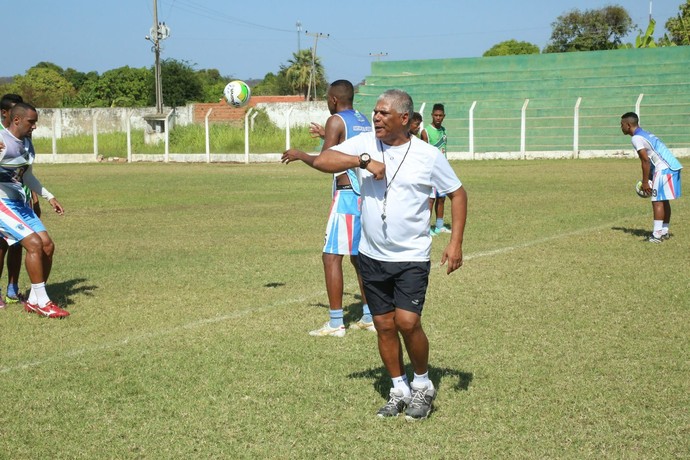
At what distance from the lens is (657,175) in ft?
43.4

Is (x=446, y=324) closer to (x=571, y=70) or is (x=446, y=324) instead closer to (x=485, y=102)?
(x=485, y=102)

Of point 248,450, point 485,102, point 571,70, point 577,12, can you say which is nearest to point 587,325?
point 248,450

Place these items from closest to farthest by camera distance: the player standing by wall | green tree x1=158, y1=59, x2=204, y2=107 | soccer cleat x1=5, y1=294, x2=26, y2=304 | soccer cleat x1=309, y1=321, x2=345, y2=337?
soccer cleat x1=309, y1=321, x2=345, y2=337, soccer cleat x1=5, y1=294, x2=26, y2=304, the player standing by wall, green tree x1=158, y1=59, x2=204, y2=107

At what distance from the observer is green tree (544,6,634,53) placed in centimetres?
8900

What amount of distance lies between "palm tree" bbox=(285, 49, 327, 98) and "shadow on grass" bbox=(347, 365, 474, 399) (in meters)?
112

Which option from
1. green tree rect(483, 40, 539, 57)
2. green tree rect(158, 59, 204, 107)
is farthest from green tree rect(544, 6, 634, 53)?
green tree rect(158, 59, 204, 107)

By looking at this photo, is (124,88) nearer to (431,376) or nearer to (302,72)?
(302,72)

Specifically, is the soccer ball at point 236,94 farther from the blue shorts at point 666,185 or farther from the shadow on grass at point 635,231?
the blue shorts at point 666,185

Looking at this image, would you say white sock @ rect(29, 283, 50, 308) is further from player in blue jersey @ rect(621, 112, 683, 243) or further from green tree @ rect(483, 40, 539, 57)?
green tree @ rect(483, 40, 539, 57)

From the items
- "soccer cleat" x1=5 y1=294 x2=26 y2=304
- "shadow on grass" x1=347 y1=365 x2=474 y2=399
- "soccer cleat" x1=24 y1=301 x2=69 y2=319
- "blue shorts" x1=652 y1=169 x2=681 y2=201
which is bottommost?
"shadow on grass" x1=347 y1=365 x2=474 y2=399

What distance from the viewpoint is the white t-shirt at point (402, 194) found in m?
5.65

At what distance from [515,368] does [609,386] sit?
2.42ft

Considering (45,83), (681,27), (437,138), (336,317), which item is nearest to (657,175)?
(437,138)

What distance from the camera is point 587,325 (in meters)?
7.97
